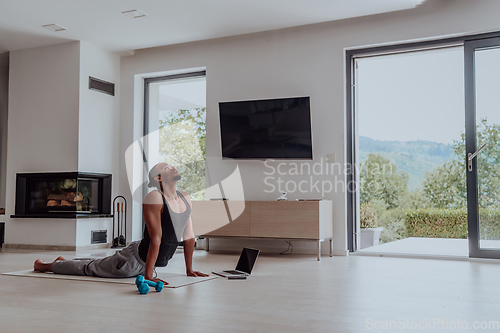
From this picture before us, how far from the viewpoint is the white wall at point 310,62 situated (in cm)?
515

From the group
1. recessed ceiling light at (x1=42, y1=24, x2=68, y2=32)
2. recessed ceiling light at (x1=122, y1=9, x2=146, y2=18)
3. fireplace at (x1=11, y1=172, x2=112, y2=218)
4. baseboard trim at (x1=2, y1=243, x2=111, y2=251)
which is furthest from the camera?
fireplace at (x1=11, y1=172, x2=112, y2=218)

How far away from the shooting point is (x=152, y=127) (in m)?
6.92

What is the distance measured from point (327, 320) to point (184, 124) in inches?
188

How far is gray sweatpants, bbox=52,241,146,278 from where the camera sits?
348 centimetres

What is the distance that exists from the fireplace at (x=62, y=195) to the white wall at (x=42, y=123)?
10 cm

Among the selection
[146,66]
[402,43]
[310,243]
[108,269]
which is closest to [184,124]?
[146,66]

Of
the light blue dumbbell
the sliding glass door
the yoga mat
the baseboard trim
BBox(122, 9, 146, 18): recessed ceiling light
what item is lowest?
the baseboard trim

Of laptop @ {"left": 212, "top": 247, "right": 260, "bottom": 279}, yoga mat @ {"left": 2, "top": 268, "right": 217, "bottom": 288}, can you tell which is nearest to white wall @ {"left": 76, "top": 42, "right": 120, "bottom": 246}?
yoga mat @ {"left": 2, "top": 268, "right": 217, "bottom": 288}

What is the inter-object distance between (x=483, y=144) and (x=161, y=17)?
3677 millimetres

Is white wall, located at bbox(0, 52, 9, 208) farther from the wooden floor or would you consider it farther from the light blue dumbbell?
the light blue dumbbell

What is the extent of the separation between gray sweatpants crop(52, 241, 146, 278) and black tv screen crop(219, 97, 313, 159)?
253cm

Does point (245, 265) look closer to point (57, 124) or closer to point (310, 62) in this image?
point (310, 62)

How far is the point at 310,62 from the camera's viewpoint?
5.77 meters

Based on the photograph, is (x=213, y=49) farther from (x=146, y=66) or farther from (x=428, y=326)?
(x=428, y=326)
